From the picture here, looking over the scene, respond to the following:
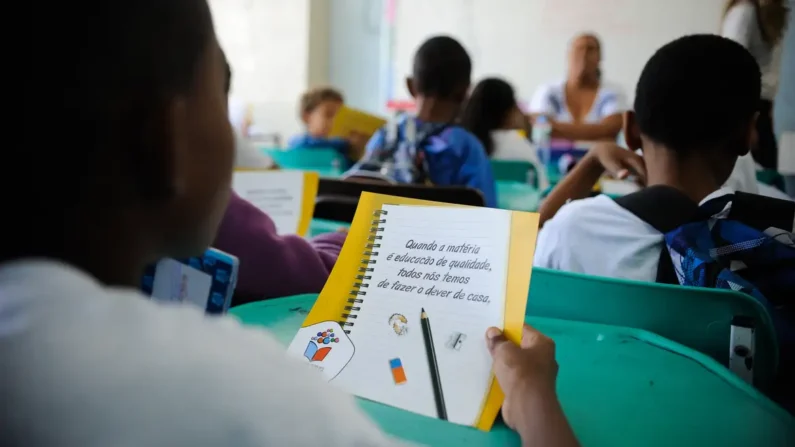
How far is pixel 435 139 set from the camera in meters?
1.93

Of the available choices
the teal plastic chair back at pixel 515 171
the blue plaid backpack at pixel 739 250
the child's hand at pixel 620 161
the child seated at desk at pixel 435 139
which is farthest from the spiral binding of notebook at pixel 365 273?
the teal plastic chair back at pixel 515 171

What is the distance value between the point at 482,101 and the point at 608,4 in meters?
1.88

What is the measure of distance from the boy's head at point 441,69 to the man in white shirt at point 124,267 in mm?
1724

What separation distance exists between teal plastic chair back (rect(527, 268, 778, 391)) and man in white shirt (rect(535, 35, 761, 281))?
0.19 metres

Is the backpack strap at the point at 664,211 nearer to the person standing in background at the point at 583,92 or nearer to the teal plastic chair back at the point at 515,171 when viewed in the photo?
the teal plastic chair back at the point at 515,171


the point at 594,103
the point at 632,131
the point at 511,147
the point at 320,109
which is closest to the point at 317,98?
the point at 320,109

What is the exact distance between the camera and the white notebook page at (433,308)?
0.52 meters

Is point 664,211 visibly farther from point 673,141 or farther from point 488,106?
point 488,106

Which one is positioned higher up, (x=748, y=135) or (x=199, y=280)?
(x=748, y=135)

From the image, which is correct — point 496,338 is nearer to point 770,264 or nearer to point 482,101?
point 770,264

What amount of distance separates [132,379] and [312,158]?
7.85ft

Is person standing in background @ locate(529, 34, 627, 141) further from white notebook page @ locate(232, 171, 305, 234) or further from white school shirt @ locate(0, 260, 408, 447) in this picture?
white school shirt @ locate(0, 260, 408, 447)

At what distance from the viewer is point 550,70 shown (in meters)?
4.28

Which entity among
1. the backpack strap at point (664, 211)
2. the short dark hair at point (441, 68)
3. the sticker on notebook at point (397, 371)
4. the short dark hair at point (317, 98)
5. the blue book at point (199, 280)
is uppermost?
the short dark hair at point (441, 68)
